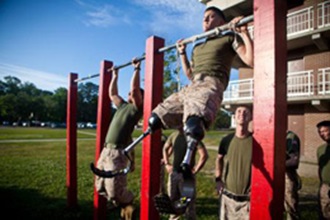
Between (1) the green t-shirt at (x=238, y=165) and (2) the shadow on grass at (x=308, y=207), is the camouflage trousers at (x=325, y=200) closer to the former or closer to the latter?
(2) the shadow on grass at (x=308, y=207)

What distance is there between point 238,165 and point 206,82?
4.64 feet

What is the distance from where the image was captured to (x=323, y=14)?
9164mm

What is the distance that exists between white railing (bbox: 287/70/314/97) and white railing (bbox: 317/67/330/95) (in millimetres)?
291

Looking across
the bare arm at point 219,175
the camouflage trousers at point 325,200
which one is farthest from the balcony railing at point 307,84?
the bare arm at point 219,175

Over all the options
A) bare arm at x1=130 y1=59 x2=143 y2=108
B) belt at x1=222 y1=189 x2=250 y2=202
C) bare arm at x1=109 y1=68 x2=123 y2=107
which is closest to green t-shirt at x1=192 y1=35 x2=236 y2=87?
bare arm at x1=130 y1=59 x2=143 y2=108

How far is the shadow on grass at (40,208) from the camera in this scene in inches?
165

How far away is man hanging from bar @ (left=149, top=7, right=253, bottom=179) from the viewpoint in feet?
4.93

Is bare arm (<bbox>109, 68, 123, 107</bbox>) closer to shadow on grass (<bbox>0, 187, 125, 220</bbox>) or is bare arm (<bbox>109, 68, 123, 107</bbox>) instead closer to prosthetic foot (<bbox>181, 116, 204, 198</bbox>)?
shadow on grass (<bbox>0, 187, 125, 220</bbox>)

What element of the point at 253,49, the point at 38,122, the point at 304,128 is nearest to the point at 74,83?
the point at 253,49

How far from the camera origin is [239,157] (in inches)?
107

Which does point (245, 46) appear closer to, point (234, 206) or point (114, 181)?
point (234, 206)

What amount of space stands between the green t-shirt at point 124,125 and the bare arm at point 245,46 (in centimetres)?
185

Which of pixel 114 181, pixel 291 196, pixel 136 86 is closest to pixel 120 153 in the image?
pixel 114 181

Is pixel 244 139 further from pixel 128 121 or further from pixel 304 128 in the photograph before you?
pixel 304 128
